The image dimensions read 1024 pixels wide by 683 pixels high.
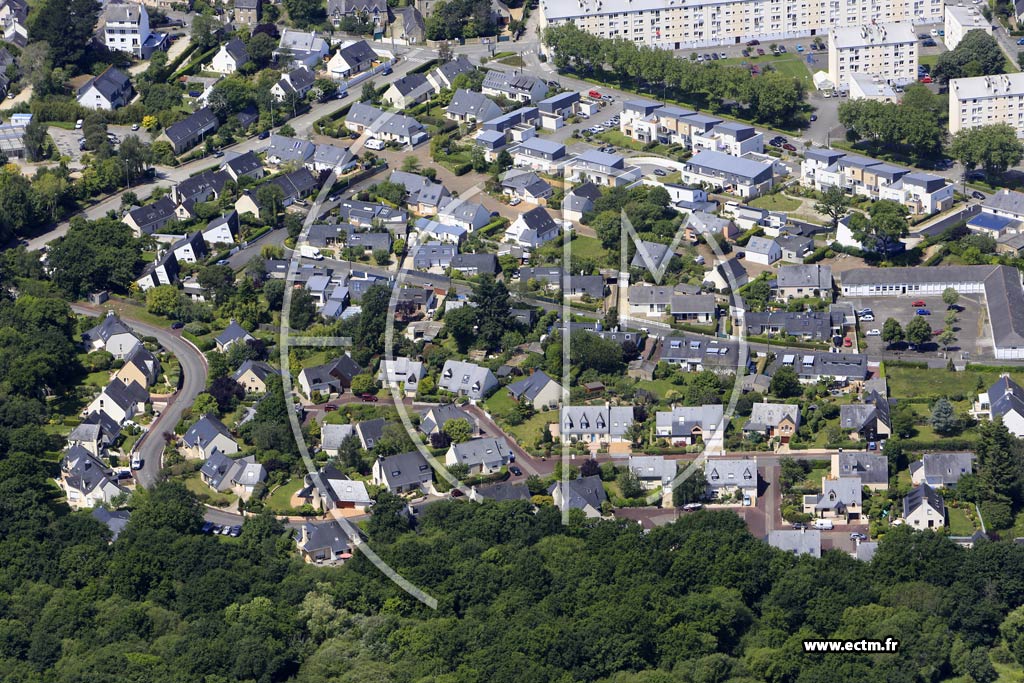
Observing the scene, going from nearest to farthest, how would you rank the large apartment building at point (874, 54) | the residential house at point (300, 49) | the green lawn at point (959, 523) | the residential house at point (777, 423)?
the green lawn at point (959, 523) → the residential house at point (777, 423) → the large apartment building at point (874, 54) → the residential house at point (300, 49)

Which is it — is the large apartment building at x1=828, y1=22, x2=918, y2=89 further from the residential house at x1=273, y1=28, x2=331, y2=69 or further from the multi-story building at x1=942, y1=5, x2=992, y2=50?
the residential house at x1=273, y1=28, x2=331, y2=69

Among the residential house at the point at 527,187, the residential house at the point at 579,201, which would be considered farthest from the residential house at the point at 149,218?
the residential house at the point at 579,201

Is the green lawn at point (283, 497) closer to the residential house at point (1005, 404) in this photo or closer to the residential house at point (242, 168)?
the residential house at point (1005, 404)

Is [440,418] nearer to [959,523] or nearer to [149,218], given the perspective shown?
[959,523]

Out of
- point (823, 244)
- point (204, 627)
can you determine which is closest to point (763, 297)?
point (823, 244)

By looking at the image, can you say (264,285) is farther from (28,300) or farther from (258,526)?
(258,526)

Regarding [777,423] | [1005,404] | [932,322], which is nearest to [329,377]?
[777,423]

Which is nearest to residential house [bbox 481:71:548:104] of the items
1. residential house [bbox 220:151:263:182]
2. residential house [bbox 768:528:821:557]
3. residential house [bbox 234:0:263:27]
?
residential house [bbox 220:151:263:182]
